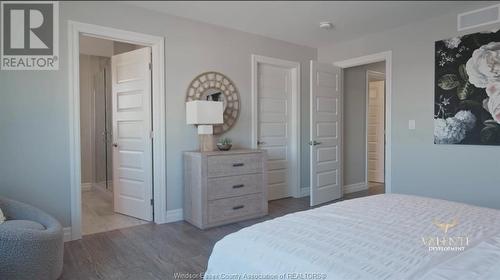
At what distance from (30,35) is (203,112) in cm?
162

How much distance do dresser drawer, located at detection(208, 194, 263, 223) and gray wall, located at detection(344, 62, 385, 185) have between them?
6.65ft

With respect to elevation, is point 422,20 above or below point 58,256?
above

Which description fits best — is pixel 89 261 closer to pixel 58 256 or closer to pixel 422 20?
pixel 58 256

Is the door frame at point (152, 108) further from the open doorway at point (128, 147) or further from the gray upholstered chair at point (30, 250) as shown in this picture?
the gray upholstered chair at point (30, 250)

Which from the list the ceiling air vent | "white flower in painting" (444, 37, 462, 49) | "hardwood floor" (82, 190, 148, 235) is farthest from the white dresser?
the ceiling air vent

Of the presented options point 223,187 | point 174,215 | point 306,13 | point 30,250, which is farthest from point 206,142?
point 30,250

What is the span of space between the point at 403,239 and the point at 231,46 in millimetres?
3098

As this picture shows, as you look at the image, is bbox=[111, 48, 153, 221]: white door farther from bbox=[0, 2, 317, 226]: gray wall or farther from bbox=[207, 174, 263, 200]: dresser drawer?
bbox=[207, 174, 263, 200]: dresser drawer

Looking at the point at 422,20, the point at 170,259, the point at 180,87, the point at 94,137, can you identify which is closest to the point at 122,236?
the point at 170,259

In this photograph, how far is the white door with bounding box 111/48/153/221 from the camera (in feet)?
11.2

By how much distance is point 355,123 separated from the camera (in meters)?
5.07

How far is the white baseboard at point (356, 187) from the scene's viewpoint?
4.94 metres

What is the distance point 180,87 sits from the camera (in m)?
3.43

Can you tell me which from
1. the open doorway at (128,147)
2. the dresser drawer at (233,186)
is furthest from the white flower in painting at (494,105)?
the open doorway at (128,147)
